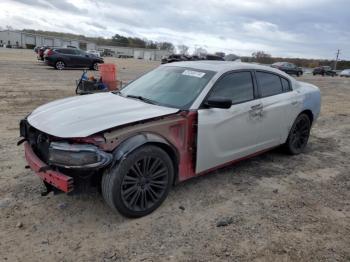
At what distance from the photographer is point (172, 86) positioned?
177 inches

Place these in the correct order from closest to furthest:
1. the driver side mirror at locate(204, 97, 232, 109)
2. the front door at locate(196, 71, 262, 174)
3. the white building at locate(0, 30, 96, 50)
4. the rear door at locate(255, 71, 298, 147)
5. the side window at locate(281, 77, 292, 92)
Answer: the driver side mirror at locate(204, 97, 232, 109) → the front door at locate(196, 71, 262, 174) → the rear door at locate(255, 71, 298, 147) → the side window at locate(281, 77, 292, 92) → the white building at locate(0, 30, 96, 50)

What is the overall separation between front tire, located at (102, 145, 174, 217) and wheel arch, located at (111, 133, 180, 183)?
49 millimetres

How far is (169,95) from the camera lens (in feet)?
14.2

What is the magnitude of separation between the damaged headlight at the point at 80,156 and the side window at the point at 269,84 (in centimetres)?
276

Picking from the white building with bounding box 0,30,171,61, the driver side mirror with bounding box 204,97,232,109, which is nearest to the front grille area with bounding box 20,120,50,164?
the driver side mirror with bounding box 204,97,232,109

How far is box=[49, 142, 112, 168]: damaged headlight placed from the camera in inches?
127

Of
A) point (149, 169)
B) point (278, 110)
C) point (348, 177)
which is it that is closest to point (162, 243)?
point (149, 169)

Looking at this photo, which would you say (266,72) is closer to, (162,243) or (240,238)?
(240,238)

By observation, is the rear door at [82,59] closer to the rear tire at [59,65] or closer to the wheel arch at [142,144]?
the rear tire at [59,65]

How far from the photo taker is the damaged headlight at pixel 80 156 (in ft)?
10.5

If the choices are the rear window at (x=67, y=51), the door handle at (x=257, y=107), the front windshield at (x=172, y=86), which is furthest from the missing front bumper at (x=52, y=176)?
the rear window at (x=67, y=51)

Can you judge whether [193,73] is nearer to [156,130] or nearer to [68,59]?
[156,130]

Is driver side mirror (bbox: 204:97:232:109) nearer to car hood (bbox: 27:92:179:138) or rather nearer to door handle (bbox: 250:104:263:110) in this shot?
car hood (bbox: 27:92:179:138)

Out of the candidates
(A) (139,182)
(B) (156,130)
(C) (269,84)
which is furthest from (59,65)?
(A) (139,182)
